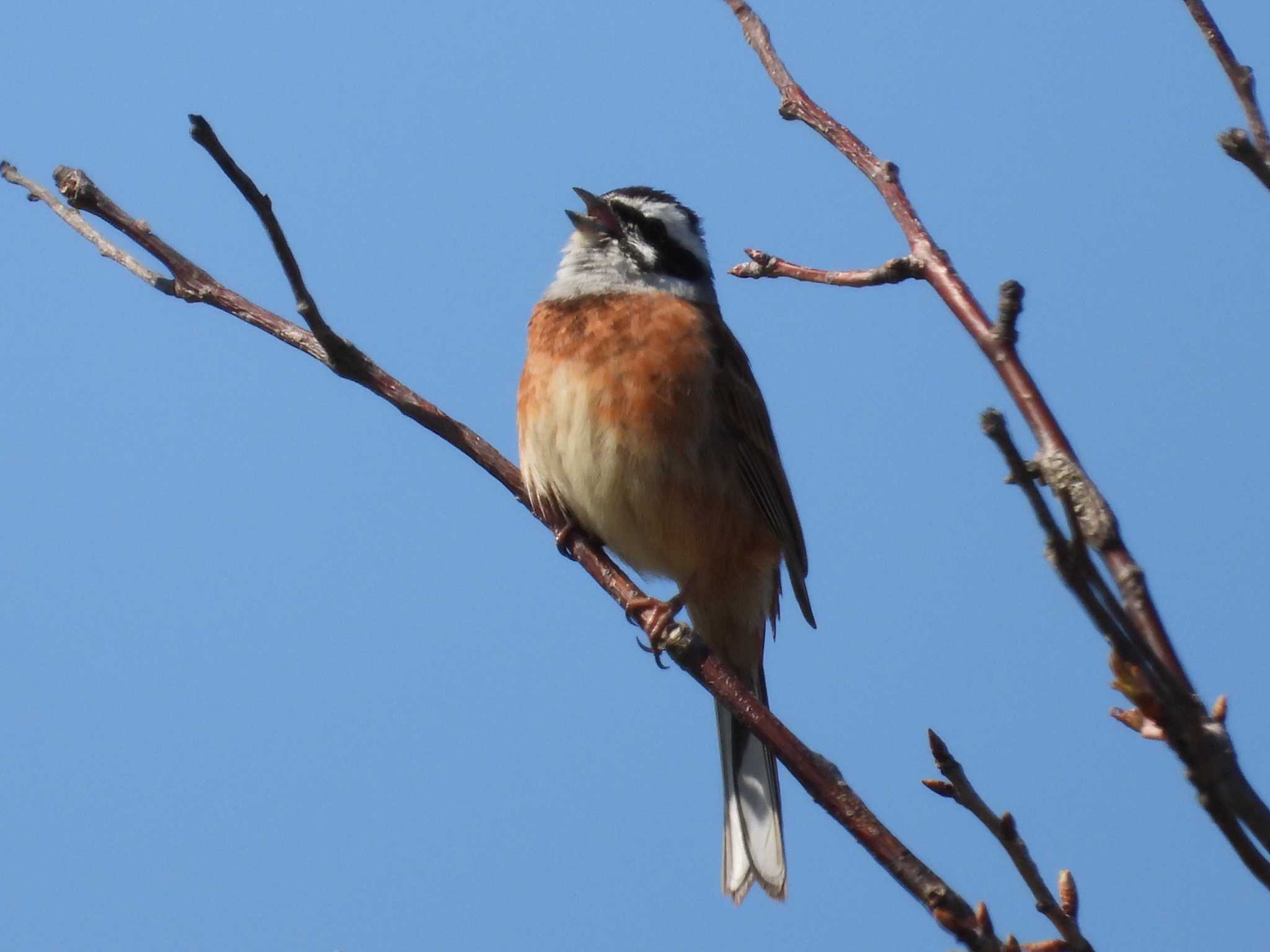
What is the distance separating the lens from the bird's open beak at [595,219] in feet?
20.4

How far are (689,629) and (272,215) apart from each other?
1559 millimetres

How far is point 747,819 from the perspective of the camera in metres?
5.27

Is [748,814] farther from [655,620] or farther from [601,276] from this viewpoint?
[601,276]

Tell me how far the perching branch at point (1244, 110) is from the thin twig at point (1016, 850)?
36.0 inches

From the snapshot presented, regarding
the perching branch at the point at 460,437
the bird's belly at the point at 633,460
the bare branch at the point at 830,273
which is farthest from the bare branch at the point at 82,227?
the bird's belly at the point at 633,460

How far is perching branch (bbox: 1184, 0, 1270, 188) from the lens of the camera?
1884 millimetres

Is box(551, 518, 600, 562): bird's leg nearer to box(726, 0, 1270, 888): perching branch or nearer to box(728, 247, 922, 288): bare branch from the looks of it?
box(728, 247, 922, 288): bare branch

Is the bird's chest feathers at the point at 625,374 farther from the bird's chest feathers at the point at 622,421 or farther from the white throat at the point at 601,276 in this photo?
the white throat at the point at 601,276

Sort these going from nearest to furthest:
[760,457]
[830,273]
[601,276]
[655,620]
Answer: [830,273] → [655,620] → [760,457] → [601,276]

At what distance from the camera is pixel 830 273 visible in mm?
2936

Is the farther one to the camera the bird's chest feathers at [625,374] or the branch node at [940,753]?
the bird's chest feathers at [625,374]

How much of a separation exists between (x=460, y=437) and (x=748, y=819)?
1901mm

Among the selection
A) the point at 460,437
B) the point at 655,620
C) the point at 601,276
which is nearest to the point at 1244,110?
the point at 460,437

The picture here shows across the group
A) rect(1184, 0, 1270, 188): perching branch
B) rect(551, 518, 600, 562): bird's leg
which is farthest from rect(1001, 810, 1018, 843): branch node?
rect(551, 518, 600, 562): bird's leg
